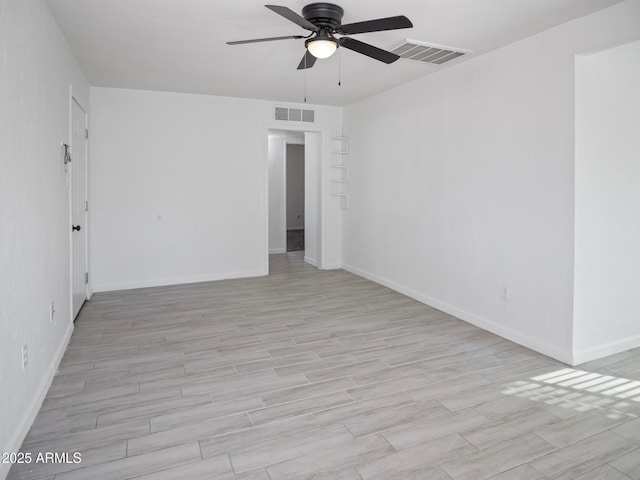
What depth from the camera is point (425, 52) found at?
12.5 feet

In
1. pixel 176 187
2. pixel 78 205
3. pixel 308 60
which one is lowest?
pixel 78 205

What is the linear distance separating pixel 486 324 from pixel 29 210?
12.3ft

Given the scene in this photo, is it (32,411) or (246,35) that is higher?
(246,35)

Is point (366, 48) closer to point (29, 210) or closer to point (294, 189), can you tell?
point (29, 210)

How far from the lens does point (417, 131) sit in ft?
16.3

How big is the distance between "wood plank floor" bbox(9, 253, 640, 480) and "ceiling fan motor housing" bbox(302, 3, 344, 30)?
2471mm

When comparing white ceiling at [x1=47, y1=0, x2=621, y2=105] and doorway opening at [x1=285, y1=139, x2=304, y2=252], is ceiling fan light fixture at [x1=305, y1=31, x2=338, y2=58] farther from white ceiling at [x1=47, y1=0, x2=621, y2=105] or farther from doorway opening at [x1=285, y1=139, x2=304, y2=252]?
doorway opening at [x1=285, y1=139, x2=304, y2=252]

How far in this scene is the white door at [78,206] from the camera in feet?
13.4

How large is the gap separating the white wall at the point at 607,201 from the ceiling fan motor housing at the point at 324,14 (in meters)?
1.83

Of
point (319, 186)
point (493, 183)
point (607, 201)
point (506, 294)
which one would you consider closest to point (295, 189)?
point (319, 186)

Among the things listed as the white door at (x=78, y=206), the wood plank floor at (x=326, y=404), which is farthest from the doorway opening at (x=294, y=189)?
the wood plank floor at (x=326, y=404)

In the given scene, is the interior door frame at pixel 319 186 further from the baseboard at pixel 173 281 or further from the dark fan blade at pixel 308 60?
the dark fan blade at pixel 308 60

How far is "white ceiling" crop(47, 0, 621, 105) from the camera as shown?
2.92 m

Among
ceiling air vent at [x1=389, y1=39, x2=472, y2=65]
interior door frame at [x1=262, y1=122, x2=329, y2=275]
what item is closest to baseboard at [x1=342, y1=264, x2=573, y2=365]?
interior door frame at [x1=262, y1=122, x2=329, y2=275]
